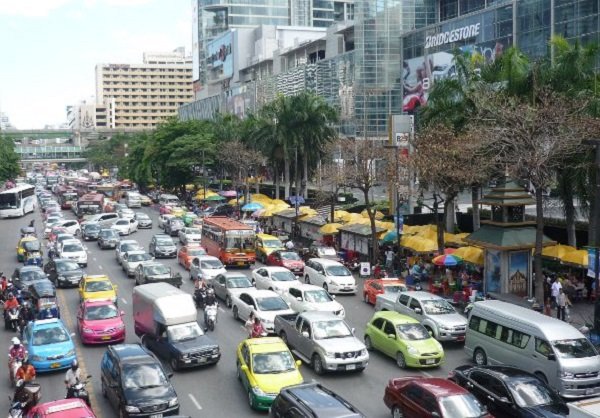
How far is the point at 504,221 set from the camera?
31859 mm

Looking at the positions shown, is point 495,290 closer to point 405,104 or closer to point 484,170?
point 484,170

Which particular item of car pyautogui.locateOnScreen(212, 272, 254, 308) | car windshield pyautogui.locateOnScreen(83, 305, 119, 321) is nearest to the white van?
car pyautogui.locateOnScreen(212, 272, 254, 308)

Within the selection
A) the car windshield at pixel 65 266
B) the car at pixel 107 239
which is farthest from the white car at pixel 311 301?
the car at pixel 107 239

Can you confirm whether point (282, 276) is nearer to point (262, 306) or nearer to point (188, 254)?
point (262, 306)

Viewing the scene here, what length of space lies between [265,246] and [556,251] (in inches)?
728

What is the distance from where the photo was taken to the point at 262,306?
2684cm

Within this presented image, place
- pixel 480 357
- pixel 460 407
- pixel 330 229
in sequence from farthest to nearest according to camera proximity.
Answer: pixel 330 229, pixel 480 357, pixel 460 407

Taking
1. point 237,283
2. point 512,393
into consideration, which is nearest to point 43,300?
point 237,283

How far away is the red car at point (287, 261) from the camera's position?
39.8 meters

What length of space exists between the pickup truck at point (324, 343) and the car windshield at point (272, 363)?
80.3 inches

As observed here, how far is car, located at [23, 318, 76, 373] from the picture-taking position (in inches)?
846

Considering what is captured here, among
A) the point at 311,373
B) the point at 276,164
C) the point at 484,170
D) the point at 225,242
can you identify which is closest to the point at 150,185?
the point at 276,164

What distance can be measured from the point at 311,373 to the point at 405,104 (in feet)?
198

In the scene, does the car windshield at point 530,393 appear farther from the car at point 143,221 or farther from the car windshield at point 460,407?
the car at point 143,221
